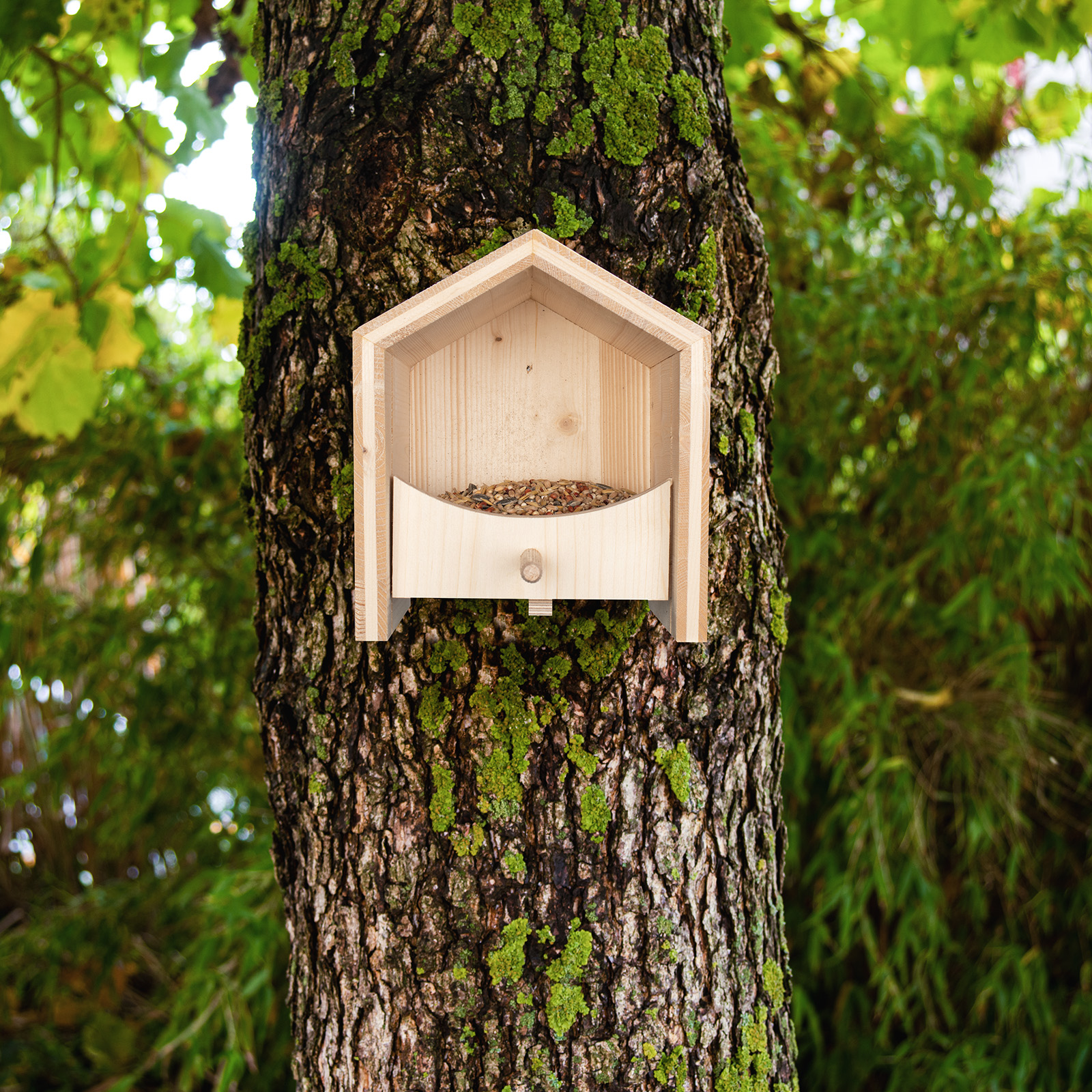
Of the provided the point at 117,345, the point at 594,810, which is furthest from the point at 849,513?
the point at 117,345

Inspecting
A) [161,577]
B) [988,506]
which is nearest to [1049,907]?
[988,506]

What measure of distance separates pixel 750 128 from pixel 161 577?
5.27 ft

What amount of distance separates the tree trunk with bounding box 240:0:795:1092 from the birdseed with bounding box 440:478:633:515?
4.6 inches

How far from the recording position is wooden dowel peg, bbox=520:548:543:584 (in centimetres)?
76

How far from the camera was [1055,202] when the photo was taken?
5.63 feet

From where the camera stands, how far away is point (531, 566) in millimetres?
762

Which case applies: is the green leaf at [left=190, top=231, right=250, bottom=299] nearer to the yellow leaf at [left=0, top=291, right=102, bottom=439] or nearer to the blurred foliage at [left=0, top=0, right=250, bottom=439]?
the blurred foliage at [left=0, top=0, right=250, bottom=439]

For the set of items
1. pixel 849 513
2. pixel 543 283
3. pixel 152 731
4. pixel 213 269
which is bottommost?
pixel 152 731

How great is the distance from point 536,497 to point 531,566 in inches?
4.6

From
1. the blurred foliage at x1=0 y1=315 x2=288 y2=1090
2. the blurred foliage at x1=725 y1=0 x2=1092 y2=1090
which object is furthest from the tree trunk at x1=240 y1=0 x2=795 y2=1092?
the blurred foliage at x1=0 y1=315 x2=288 y2=1090

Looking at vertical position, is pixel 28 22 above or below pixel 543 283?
above

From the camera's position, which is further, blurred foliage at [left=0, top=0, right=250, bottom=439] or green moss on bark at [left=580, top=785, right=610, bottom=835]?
blurred foliage at [left=0, top=0, right=250, bottom=439]

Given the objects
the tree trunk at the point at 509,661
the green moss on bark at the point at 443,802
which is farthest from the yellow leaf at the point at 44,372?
the green moss on bark at the point at 443,802

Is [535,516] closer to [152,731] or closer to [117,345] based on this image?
[117,345]
